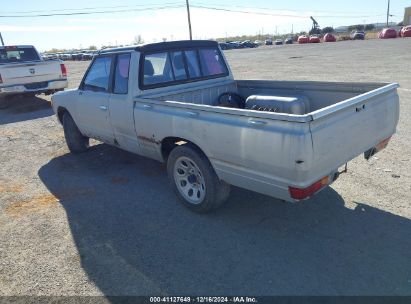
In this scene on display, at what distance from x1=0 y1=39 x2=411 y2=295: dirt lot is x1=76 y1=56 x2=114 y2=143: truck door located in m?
0.76

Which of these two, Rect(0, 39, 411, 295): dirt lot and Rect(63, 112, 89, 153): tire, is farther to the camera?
Rect(63, 112, 89, 153): tire

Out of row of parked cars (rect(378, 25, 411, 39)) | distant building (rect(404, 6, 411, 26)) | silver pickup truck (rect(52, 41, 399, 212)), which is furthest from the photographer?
distant building (rect(404, 6, 411, 26))

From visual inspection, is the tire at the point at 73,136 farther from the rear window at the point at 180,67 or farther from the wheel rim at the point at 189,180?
the wheel rim at the point at 189,180

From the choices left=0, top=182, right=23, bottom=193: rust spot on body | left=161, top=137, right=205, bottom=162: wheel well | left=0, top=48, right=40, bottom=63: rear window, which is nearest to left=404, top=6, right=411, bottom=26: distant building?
left=0, top=48, right=40, bottom=63: rear window

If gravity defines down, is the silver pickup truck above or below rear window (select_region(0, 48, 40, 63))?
below

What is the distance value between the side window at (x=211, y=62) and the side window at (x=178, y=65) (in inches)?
14.6

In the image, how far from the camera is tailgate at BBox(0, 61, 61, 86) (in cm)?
1131

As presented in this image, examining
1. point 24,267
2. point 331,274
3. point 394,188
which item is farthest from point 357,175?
point 24,267

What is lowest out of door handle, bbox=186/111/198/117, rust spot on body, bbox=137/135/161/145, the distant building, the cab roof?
rust spot on body, bbox=137/135/161/145

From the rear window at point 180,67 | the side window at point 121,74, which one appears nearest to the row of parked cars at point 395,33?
the rear window at point 180,67

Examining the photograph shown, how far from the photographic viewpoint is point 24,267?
3.58 meters

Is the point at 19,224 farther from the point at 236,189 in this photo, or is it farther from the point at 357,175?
the point at 357,175

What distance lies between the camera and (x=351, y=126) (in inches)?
132

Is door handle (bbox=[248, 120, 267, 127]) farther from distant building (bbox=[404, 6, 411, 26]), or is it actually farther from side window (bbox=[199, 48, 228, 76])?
distant building (bbox=[404, 6, 411, 26])
